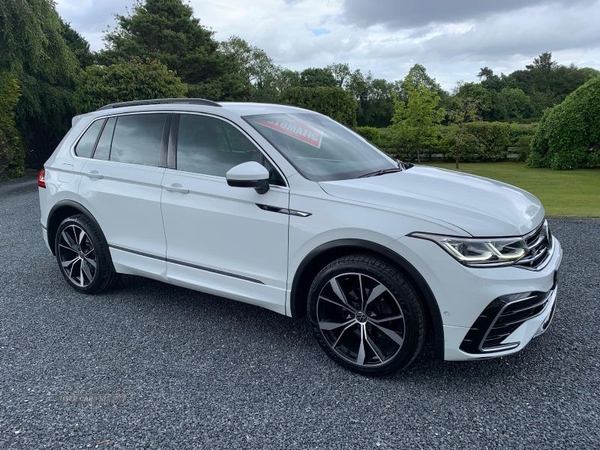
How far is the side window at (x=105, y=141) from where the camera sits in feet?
13.7

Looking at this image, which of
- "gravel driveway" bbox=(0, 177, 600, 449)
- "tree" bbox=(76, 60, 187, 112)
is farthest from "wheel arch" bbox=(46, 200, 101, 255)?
"tree" bbox=(76, 60, 187, 112)

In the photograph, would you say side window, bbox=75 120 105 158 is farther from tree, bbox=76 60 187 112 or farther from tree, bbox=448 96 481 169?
tree, bbox=448 96 481 169

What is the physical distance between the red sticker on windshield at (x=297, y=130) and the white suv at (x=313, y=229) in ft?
0.08

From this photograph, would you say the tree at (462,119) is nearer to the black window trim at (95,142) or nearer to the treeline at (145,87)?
the treeline at (145,87)

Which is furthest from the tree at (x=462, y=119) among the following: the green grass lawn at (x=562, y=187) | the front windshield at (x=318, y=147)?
the front windshield at (x=318, y=147)

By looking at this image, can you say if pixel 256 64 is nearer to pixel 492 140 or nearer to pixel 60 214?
pixel 492 140

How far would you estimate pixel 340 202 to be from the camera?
114 inches

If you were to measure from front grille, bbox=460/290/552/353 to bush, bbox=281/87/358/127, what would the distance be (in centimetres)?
2312

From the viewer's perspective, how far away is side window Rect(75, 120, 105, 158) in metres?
4.30

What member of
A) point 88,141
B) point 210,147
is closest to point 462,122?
point 88,141

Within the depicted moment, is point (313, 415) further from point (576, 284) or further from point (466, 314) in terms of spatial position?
point (576, 284)

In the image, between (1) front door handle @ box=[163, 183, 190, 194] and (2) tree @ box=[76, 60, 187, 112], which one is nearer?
(1) front door handle @ box=[163, 183, 190, 194]

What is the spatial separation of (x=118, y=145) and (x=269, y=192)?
1.81 m

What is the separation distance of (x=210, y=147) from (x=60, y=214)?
1.96m
